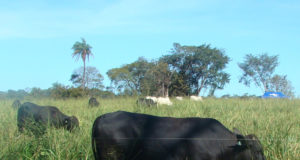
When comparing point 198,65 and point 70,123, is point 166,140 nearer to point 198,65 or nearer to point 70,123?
point 70,123

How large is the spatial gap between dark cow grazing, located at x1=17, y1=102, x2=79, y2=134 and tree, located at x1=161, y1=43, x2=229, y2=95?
36.8 ft

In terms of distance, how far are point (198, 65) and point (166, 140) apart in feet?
55.9

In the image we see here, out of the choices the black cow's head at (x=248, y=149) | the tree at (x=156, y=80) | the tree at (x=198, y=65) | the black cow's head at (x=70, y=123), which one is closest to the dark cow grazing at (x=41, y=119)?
the black cow's head at (x=70, y=123)

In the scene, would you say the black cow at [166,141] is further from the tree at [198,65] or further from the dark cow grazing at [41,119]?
the tree at [198,65]

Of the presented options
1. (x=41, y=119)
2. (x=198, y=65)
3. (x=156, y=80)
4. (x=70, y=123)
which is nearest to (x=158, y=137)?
(x=70, y=123)

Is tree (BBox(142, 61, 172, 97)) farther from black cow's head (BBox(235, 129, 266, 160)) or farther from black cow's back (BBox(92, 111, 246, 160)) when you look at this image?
black cow's head (BBox(235, 129, 266, 160))

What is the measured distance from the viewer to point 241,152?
268 centimetres

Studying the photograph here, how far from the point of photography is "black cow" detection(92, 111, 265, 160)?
2.59 meters

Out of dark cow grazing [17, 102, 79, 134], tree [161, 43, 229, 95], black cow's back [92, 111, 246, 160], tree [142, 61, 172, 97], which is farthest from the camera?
tree [161, 43, 229, 95]

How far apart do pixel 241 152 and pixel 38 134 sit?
2869 mm

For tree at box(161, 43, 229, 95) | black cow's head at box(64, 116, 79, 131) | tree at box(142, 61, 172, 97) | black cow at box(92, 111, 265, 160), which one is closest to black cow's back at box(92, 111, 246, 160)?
black cow at box(92, 111, 265, 160)

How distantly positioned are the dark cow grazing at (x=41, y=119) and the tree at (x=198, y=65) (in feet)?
36.8

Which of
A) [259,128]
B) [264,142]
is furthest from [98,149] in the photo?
[259,128]

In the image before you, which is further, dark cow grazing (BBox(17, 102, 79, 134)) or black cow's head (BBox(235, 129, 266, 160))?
dark cow grazing (BBox(17, 102, 79, 134))
